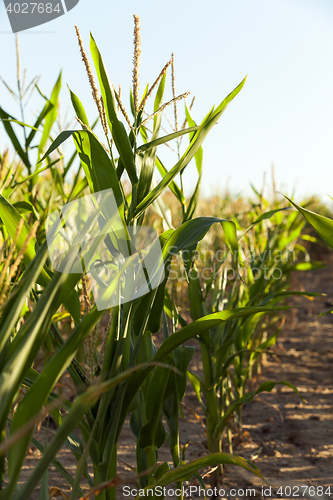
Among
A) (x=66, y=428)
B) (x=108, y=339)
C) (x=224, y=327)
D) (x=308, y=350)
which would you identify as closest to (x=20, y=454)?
(x=66, y=428)

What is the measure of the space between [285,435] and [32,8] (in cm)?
178

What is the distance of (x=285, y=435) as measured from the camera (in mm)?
1501

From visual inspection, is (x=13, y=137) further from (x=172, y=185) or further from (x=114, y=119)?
(x=114, y=119)

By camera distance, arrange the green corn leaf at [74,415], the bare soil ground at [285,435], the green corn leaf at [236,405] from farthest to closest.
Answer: the bare soil ground at [285,435]
the green corn leaf at [236,405]
the green corn leaf at [74,415]

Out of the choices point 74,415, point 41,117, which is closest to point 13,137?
point 41,117

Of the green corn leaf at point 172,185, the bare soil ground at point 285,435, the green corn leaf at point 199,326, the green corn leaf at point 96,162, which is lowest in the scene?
the bare soil ground at point 285,435

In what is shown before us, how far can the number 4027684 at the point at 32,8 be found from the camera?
1.02 meters

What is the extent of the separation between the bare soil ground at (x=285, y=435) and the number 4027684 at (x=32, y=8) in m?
1.09

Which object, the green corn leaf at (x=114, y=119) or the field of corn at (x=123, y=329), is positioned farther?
the green corn leaf at (x=114, y=119)

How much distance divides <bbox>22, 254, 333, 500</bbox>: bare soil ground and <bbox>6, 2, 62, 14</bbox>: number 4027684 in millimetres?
1093

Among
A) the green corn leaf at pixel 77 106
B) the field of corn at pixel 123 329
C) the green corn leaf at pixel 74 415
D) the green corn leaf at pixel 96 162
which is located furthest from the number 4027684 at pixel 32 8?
the green corn leaf at pixel 74 415

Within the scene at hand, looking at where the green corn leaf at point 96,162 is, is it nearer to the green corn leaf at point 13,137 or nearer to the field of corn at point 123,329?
the field of corn at point 123,329

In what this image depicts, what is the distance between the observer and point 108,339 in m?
0.58

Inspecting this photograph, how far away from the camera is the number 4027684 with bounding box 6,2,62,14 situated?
3.36 ft
